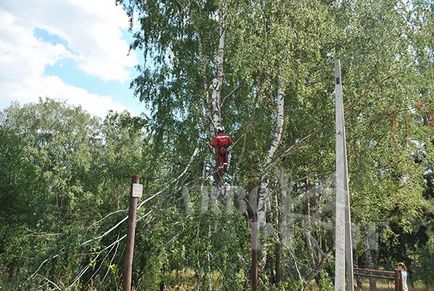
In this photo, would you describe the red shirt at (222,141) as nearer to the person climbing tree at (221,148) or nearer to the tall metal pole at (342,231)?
the person climbing tree at (221,148)

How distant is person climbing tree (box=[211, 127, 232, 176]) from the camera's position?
734cm

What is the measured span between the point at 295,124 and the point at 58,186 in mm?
15844

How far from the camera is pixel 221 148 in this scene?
7.45m

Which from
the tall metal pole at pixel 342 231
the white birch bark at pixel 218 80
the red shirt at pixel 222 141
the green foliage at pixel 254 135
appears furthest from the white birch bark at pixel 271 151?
the tall metal pole at pixel 342 231

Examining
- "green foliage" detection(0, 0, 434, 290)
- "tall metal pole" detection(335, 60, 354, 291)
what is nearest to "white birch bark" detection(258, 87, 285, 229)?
"green foliage" detection(0, 0, 434, 290)

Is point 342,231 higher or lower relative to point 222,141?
lower

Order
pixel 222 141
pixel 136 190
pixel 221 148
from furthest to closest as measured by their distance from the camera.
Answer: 1. pixel 221 148
2. pixel 222 141
3. pixel 136 190

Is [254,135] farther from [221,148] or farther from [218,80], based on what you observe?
[221,148]

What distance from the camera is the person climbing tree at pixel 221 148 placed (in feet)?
24.1

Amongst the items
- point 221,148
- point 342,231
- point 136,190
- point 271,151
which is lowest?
point 342,231

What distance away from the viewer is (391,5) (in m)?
8.75

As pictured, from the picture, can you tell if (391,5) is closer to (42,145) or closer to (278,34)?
(278,34)

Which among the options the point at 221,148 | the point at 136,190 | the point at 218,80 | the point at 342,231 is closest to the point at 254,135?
the point at 218,80

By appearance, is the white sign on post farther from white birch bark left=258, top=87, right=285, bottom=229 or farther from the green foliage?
white birch bark left=258, top=87, right=285, bottom=229
